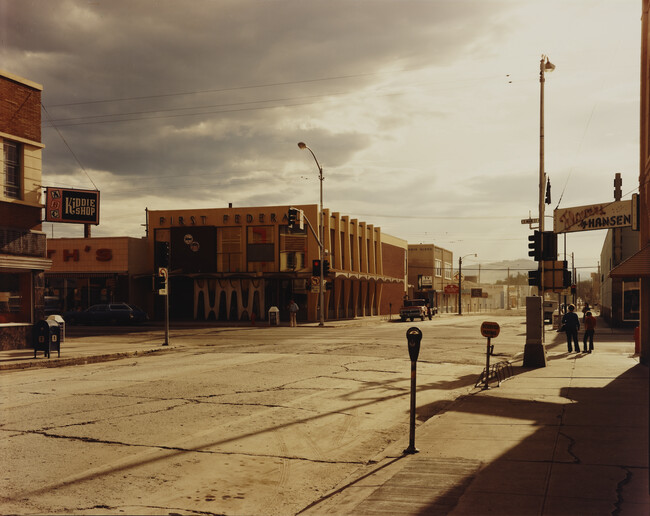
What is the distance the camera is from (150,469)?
288 inches

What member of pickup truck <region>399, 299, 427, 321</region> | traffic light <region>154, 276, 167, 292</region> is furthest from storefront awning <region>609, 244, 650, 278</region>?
pickup truck <region>399, 299, 427, 321</region>

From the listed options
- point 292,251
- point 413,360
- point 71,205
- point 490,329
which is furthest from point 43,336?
point 292,251

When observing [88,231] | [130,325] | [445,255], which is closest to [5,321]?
[130,325]

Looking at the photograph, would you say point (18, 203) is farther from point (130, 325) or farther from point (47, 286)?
point (47, 286)

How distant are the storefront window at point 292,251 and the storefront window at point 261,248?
83 centimetres

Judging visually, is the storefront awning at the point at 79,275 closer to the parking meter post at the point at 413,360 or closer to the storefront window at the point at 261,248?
the storefront window at the point at 261,248

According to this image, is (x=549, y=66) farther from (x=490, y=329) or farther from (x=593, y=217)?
(x=593, y=217)

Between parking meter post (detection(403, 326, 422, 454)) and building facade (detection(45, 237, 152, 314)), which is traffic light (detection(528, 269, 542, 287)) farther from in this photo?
building facade (detection(45, 237, 152, 314))

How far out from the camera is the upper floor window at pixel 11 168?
21.1 m

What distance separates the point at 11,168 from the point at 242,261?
29224 mm

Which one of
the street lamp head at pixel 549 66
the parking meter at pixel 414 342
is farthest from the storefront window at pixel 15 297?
the street lamp head at pixel 549 66

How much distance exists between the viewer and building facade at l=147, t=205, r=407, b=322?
49.1 meters

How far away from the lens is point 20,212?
2156 cm

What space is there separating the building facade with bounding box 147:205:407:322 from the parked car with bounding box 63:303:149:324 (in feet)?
22.6
